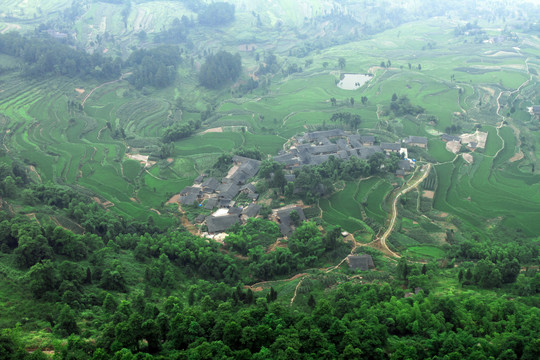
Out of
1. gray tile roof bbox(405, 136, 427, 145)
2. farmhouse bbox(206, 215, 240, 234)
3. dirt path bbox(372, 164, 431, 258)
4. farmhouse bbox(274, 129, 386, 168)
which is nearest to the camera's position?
dirt path bbox(372, 164, 431, 258)

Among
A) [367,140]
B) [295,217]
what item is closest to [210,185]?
[295,217]

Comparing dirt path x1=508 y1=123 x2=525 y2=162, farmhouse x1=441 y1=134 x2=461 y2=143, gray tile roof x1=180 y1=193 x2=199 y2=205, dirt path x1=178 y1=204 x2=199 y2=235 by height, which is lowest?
dirt path x1=508 y1=123 x2=525 y2=162

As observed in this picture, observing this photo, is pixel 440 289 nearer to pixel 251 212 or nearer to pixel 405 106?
pixel 251 212

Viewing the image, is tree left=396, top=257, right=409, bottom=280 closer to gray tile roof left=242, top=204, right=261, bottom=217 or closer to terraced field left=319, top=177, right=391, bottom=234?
terraced field left=319, top=177, right=391, bottom=234

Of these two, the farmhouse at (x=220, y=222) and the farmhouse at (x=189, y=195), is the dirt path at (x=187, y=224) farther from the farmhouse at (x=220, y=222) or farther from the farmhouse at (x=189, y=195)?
the farmhouse at (x=220, y=222)

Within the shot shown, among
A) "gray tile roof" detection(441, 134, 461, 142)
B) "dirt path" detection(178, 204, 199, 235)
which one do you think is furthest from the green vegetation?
"gray tile roof" detection(441, 134, 461, 142)

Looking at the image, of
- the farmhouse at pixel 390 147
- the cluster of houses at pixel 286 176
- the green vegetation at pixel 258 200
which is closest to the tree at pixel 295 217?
the cluster of houses at pixel 286 176

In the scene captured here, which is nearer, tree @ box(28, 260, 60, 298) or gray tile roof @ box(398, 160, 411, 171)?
tree @ box(28, 260, 60, 298)
